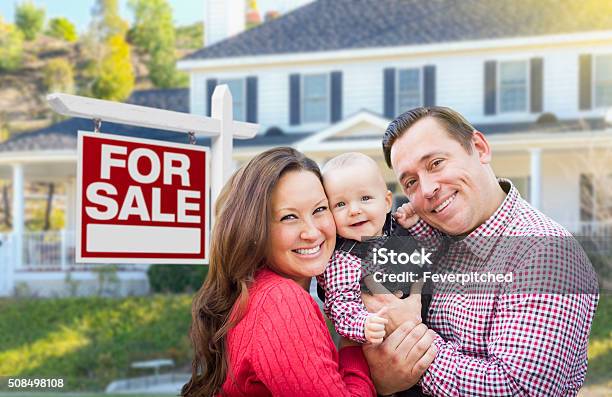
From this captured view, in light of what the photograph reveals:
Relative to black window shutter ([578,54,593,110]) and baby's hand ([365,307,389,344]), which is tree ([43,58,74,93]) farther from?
baby's hand ([365,307,389,344])

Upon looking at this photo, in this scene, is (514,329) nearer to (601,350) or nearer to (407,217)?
(407,217)

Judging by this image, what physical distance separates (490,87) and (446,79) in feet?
3.40


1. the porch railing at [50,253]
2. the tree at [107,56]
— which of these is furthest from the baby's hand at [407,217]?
the tree at [107,56]

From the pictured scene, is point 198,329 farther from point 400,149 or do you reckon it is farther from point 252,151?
point 252,151

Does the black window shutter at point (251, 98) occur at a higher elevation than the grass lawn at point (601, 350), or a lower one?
higher

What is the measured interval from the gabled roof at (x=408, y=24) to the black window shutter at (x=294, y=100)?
2.37 feet

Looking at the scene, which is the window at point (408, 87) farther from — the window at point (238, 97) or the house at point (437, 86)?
the window at point (238, 97)

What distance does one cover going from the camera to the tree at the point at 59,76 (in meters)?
51.1

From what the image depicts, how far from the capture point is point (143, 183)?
4.05 metres

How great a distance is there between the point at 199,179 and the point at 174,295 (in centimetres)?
1418

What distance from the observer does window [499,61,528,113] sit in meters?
20.5

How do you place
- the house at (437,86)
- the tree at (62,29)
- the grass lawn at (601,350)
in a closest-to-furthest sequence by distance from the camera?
the grass lawn at (601,350) → the house at (437,86) → the tree at (62,29)

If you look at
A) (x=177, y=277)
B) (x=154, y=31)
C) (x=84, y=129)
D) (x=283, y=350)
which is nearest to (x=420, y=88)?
(x=177, y=277)

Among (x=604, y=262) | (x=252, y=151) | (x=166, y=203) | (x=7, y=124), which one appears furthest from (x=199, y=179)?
(x=7, y=124)
